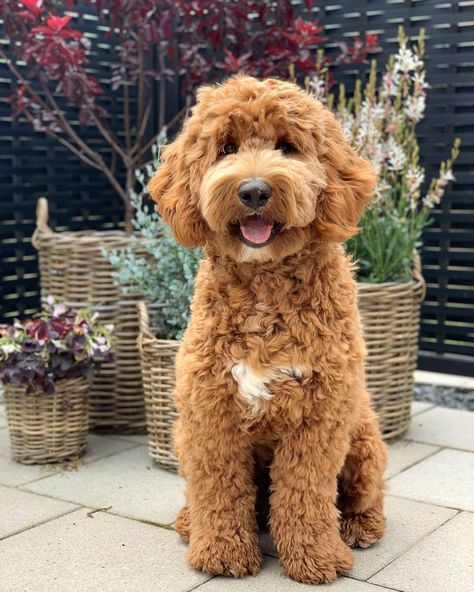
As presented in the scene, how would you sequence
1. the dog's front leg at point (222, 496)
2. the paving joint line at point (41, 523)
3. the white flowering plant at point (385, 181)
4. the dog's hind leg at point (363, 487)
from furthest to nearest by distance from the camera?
1. the white flowering plant at point (385, 181)
2. the paving joint line at point (41, 523)
3. the dog's hind leg at point (363, 487)
4. the dog's front leg at point (222, 496)

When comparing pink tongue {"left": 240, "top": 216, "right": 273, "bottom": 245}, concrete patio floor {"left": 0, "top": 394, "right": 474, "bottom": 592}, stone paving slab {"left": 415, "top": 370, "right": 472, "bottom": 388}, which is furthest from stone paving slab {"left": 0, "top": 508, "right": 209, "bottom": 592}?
stone paving slab {"left": 415, "top": 370, "right": 472, "bottom": 388}

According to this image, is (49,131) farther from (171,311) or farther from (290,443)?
(290,443)

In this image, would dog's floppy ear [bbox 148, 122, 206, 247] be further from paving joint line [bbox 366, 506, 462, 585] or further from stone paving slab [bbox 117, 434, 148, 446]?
stone paving slab [bbox 117, 434, 148, 446]

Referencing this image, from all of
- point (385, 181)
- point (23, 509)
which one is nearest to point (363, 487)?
point (23, 509)

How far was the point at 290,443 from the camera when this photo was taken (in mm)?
2545

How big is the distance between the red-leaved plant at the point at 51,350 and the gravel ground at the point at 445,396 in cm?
208

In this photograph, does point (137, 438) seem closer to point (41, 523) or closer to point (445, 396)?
point (41, 523)

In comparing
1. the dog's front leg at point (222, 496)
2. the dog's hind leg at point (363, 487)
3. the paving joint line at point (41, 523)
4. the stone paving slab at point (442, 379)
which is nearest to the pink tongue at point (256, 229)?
the dog's front leg at point (222, 496)

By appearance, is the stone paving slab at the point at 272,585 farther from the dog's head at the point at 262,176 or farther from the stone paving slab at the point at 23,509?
the dog's head at the point at 262,176

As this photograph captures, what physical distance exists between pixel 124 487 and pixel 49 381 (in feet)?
1.91

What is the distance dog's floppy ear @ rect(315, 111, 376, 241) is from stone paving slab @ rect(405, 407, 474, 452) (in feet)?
6.55

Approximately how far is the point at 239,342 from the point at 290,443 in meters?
0.36

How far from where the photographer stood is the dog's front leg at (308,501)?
253 cm

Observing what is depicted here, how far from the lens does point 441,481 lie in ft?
11.6
